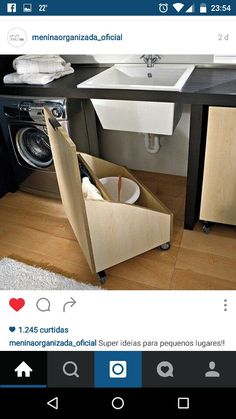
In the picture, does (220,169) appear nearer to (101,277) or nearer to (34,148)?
(101,277)

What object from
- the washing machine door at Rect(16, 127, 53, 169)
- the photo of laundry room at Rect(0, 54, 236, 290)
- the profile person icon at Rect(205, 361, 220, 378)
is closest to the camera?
the profile person icon at Rect(205, 361, 220, 378)

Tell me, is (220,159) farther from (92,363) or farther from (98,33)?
(92,363)

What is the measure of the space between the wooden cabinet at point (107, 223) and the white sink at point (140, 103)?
0.42 meters

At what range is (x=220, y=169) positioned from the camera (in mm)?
1475

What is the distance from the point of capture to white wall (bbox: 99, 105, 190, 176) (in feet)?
7.32

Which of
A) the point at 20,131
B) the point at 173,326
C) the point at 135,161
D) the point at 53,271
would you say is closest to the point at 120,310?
the point at 173,326

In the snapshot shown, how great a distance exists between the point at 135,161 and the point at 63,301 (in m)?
2.12

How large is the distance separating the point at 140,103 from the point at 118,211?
2.15 feet

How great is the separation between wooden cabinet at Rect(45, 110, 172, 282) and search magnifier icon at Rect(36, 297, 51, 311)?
0.64m

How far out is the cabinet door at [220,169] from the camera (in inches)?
53.2

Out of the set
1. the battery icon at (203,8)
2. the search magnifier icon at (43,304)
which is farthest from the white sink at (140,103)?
the search magnifier icon at (43,304)

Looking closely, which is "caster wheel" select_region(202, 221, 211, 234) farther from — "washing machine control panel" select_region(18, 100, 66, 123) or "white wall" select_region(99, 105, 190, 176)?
"washing machine control panel" select_region(18, 100, 66, 123)

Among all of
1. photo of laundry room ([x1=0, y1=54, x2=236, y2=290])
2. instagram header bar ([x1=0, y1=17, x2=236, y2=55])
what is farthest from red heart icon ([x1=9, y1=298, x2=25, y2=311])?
photo of laundry room ([x1=0, y1=54, x2=236, y2=290])

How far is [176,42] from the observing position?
23.7 inches
